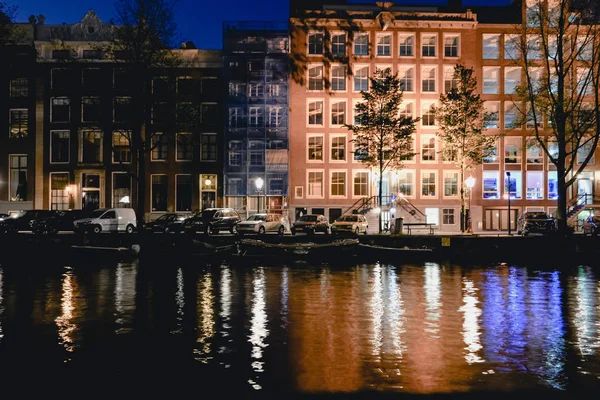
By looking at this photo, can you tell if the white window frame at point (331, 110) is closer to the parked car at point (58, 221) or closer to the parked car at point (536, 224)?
the parked car at point (536, 224)

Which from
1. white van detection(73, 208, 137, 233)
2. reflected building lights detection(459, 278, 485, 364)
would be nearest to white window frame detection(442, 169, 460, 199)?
white van detection(73, 208, 137, 233)

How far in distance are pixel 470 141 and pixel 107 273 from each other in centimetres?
3521

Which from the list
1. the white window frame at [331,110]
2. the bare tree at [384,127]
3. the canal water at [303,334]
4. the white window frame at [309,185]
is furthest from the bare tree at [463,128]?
the canal water at [303,334]

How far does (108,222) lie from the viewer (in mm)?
49594

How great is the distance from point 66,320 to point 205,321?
12.6 feet

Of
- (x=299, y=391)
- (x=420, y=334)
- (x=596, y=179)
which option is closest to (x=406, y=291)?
(x=420, y=334)

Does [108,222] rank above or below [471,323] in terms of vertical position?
above

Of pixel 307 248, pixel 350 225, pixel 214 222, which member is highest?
pixel 214 222

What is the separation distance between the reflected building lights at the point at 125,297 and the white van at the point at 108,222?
15492 mm

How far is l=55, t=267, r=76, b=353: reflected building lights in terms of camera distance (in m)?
14.4

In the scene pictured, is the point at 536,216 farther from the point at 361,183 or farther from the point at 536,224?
the point at 361,183

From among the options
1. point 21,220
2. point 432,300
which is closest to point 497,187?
point 21,220

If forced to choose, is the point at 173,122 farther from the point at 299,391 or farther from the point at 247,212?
the point at 299,391

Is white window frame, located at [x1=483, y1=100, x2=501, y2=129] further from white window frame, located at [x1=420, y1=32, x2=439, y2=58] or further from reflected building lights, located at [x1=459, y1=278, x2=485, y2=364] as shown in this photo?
reflected building lights, located at [x1=459, y1=278, x2=485, y2=364]
